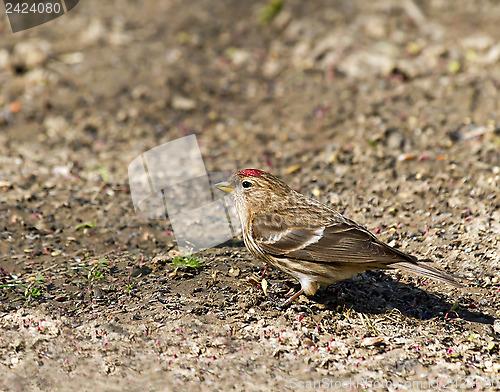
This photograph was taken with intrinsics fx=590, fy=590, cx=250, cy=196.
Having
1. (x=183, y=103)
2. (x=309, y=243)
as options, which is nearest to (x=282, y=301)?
(x=309, y=243)

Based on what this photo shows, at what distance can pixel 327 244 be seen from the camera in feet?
16.2

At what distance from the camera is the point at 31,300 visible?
200 inches

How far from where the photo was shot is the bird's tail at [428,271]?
15.0 feet

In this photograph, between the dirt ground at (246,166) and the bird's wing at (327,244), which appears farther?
the bird's wing at (327,244)

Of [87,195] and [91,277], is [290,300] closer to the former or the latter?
[91,277]

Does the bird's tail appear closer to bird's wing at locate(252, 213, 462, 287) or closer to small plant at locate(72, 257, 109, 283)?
bird's wing at locate(252, 213, 462, 287)

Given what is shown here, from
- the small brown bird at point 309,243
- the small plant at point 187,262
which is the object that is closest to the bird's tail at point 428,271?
the small brown bird at point 309,243

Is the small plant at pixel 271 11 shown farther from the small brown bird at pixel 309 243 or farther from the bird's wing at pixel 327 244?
the bird's wing at pixel 327 244

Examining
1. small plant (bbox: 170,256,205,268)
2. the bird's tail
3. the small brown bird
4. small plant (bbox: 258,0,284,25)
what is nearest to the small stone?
small plant (bbox: 258,0,284,25)

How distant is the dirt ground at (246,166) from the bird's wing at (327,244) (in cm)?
46

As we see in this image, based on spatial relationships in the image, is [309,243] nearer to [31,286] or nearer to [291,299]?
[291,299]

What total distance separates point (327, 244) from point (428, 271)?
83 centimetres

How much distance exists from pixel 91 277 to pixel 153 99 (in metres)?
4.13

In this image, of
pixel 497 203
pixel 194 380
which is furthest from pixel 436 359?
pixel 497 203
